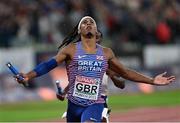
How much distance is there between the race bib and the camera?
26.0ft

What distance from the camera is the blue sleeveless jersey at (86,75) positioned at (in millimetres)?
7918

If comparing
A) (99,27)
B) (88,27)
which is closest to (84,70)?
(88,27)

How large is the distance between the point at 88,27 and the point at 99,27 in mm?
14845

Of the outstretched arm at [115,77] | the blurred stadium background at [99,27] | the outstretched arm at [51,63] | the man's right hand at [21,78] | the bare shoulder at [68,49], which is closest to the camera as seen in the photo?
the man's right hand at [21,78]

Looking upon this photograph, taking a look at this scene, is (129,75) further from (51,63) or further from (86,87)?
(51,63)

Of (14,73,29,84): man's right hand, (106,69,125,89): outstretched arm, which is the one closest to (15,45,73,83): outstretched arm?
(14,73,29,84): man's right hand

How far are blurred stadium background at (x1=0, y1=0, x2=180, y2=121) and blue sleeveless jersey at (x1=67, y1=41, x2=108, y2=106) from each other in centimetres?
935

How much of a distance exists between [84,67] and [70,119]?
632 mm

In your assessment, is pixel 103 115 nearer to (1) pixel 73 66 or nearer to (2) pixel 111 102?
(1) pixel 73 66

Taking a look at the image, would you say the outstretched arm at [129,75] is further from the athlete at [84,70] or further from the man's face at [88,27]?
the man's face at [88,27]

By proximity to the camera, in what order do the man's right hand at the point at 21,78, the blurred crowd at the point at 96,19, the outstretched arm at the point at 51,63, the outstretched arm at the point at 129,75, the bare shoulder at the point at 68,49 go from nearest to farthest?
the man's right hand at the point at 21,78
the outstretched arm at the point at 51,63
the bare shoulder at the point at 68,49
the outstretched arm at the point at 129,75
the blurred crowd at the point at 96,19

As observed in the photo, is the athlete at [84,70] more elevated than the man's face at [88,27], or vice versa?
the man's face at [88,27]

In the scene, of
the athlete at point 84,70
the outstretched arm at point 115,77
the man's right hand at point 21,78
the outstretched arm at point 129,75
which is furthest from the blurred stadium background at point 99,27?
the man's right hand at point 21,78

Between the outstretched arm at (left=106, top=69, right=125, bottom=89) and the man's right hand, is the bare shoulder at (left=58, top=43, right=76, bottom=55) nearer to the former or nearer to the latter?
the man's right hand
